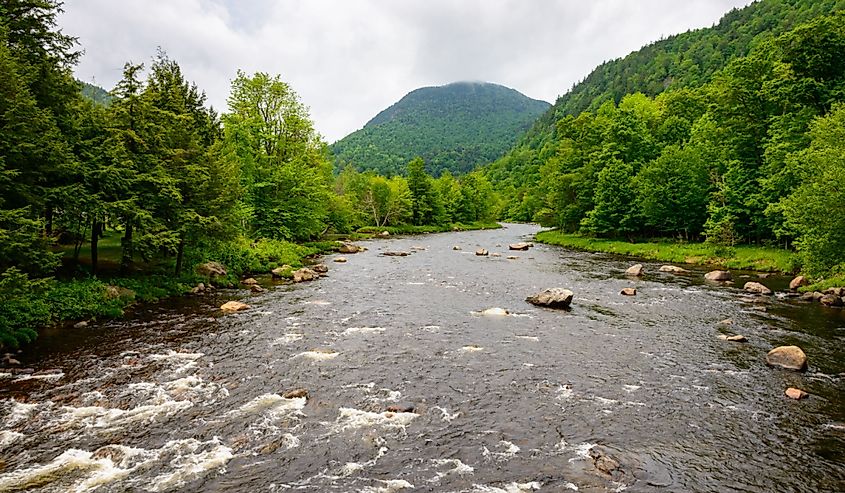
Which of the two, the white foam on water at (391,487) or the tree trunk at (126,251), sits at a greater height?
the tree trunk at (126,251)

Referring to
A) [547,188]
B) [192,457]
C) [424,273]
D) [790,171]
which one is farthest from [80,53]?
[547,188]

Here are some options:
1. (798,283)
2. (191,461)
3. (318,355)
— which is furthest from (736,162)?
(191,461)

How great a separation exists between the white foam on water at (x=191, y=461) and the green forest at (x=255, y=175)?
1141 cm

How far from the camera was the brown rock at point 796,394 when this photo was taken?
47.9 feet

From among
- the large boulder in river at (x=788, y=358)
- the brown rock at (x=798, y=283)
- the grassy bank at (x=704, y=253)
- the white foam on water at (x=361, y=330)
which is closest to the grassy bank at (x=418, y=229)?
the grassy bank at (x=704, y=253)

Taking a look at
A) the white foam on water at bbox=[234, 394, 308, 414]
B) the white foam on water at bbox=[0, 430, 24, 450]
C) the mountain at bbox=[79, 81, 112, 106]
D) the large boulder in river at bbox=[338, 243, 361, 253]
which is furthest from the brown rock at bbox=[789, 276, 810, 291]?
the mountain at bbox=[79, 81, 112, 106]

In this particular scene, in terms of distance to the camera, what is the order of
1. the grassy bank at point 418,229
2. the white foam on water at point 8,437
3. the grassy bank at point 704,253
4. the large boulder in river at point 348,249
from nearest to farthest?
the white foam on water at point 8,437, the grassy bank at point 704,253, the large boulder in river at point 348,249, the grassy bank at point 418,229

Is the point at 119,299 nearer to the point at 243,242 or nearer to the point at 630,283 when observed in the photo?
the point at 243,242

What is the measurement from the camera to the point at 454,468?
1090 cm

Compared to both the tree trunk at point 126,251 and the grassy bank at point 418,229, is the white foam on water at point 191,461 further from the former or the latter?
the grassy bank at point 418,229

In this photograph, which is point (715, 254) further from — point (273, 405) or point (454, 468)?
point (273, 405)

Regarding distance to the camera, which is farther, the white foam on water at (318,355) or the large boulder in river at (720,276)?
the large boulder in river at (720,276)

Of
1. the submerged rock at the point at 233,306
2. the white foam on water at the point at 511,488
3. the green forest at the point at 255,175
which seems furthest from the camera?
the submerged rock at the point at 233,306

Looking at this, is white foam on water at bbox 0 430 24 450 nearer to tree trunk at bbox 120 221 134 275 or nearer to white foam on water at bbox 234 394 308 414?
white foam on water at bbox 234 394 308 414
